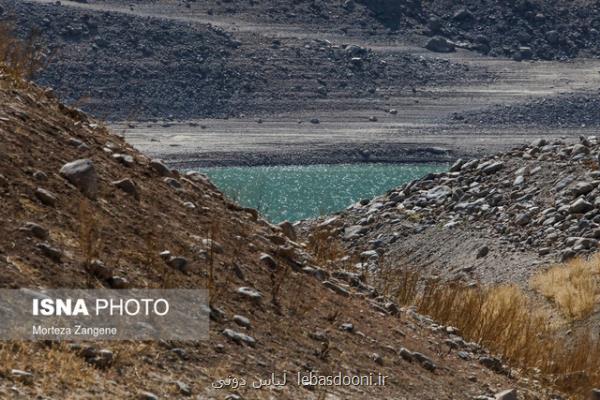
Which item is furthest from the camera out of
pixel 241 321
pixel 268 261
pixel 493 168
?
pixel 493 168

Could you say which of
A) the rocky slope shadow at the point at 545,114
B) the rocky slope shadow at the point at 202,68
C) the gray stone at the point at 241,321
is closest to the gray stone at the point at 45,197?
the gray stone at the point at 241,321

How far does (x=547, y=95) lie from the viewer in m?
50.5

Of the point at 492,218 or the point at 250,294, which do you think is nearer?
the point at 250,294

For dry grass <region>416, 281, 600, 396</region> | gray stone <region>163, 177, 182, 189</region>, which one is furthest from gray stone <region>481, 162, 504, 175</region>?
gray stone <region>163, 177, 182, 189</region>

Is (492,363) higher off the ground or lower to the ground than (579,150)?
higher

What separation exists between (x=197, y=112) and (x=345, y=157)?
5.93 meters

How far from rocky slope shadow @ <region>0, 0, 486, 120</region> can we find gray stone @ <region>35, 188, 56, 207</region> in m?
39.8

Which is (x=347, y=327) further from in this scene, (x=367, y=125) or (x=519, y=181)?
(x=367, y=125)

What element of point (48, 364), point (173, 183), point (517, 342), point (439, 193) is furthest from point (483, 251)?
point (48, 364)

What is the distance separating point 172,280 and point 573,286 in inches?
287

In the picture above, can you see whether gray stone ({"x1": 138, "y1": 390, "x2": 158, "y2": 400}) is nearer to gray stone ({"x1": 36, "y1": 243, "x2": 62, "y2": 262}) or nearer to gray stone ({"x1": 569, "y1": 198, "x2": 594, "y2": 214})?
gray stone ({"x1": 36, "y1": 243, "x2": 62, "y2": 262})

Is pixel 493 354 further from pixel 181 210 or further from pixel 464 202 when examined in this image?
pixel 464 202

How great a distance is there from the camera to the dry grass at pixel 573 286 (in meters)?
13.1

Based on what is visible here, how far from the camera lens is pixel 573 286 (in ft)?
45.0
